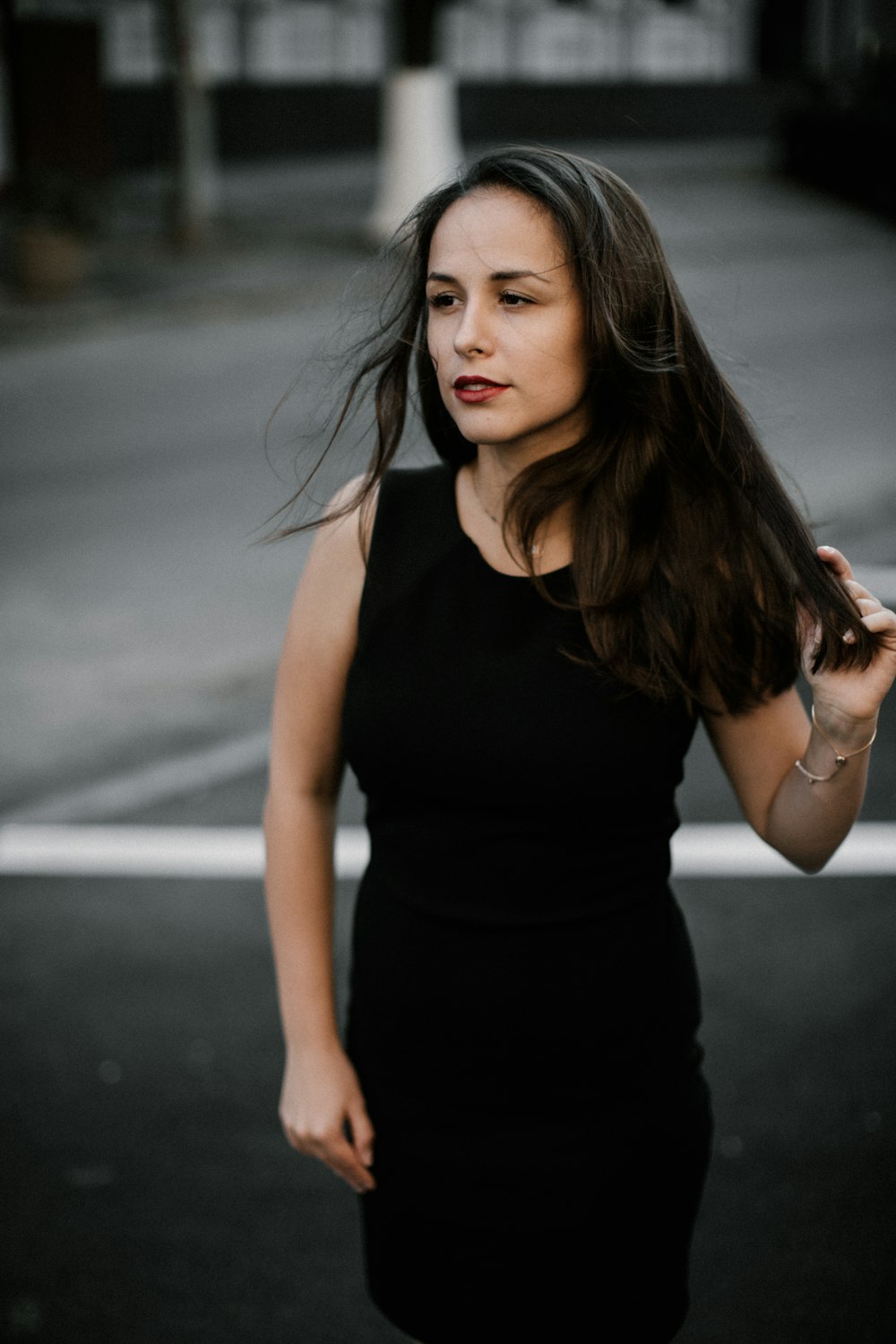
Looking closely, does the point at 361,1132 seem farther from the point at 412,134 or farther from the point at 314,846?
the point at 412,134

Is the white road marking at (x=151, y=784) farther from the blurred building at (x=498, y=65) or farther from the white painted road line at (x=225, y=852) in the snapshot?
the blurred building at (x=498, y=65)

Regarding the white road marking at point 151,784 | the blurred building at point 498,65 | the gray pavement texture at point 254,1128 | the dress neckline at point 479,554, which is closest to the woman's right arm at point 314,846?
the dress neckline at point 479,554

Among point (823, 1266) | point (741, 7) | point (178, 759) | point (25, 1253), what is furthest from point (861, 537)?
point (741, 7)

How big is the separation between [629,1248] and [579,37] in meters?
32.0

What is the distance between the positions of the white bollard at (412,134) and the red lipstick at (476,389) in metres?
16.4

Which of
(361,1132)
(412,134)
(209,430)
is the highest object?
(361,1132)

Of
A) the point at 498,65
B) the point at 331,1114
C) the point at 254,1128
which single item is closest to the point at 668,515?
the point at 331,1114

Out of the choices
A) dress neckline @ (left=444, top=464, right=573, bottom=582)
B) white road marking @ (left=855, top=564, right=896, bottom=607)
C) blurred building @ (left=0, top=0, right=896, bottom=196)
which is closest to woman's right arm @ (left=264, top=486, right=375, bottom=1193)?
dress neckline @ (left=444, top=464, right=573, bottom=582)

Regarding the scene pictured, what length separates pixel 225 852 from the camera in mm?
4871

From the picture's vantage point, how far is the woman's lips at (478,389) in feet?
5.92

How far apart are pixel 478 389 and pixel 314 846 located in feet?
2.26

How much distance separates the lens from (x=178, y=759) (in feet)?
18.1

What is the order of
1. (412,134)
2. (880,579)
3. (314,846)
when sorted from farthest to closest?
(412,134)
(880,579)
(314,846)

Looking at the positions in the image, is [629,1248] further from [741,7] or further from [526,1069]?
[741,7]
